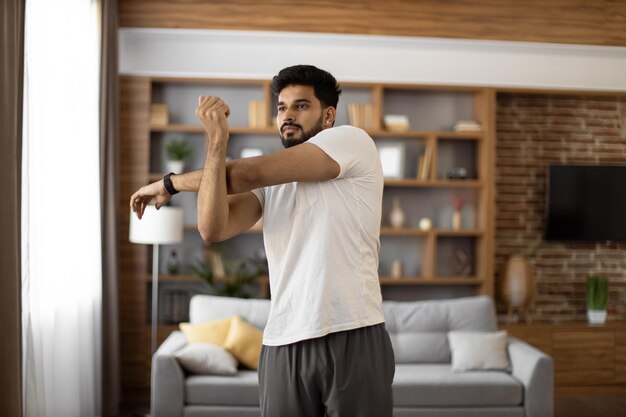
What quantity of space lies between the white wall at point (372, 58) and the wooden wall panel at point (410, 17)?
0.07 meters

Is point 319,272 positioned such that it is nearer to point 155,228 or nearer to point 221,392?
point 221,392

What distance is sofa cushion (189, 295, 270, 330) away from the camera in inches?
189

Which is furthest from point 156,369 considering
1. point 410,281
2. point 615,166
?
point 615,166

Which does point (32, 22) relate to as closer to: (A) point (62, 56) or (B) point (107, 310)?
(A) point (62, 56)

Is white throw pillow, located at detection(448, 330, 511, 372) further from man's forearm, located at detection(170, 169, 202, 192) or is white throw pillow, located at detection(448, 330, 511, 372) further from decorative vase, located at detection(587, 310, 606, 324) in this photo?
man's forearm, located at detection(170, 169, 202, 192)

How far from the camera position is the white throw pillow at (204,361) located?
14.0ft

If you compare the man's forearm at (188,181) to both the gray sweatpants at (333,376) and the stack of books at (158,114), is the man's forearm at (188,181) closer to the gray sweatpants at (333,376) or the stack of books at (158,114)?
the gray sweatpants at (333,376)

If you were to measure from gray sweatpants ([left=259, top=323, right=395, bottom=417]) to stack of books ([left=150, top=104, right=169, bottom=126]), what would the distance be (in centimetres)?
412

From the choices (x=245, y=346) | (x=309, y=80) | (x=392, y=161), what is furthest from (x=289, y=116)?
(x=392, y=161)

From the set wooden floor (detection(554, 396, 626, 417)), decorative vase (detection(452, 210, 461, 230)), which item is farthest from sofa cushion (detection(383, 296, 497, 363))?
decorative vase (detection(452, 210, 461, 230))

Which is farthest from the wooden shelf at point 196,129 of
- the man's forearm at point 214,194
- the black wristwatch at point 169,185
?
the man's forearm at point 214,194

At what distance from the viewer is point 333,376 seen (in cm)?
176

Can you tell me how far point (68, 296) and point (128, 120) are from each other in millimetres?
1700

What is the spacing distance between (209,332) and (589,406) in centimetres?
282
